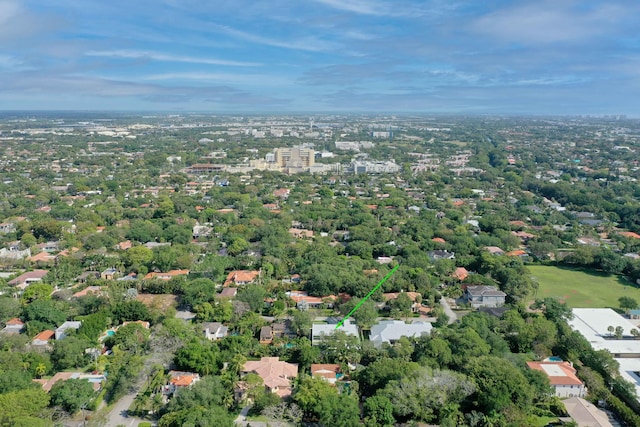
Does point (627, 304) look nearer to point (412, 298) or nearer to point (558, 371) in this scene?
point (558, 371)

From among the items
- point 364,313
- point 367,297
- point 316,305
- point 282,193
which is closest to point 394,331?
point 364,313

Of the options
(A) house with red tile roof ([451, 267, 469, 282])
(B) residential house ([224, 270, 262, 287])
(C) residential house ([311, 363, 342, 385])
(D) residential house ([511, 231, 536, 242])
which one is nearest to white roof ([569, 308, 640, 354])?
(A) house with red tile roof ([451, 267, 469, 282])

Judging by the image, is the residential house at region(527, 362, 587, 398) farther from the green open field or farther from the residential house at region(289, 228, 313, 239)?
the residential house at region(289, 228, 313, 239)

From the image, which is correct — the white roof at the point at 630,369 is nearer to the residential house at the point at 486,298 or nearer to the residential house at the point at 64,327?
the residential house at the point at 486,298

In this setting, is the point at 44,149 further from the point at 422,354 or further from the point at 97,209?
the point at 422,354

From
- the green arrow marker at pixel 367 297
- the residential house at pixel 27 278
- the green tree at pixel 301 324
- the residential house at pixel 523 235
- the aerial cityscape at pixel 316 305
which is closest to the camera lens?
the aerial cityscape at pixel 316 305

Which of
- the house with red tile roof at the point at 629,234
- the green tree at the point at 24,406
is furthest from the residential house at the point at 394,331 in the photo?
the house with red tile roof at the point at 629,234
